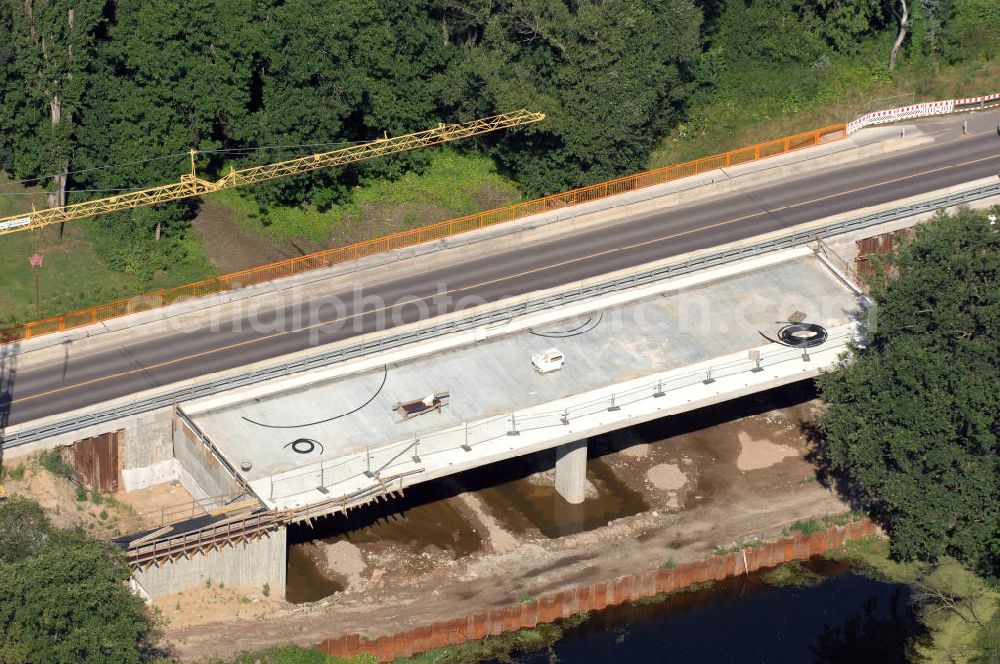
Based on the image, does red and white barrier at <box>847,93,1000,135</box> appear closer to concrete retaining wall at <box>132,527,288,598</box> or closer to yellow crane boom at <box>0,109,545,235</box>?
yellow crane boom at <box>0,109,545,235</box>

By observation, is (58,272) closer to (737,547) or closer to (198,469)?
(198,469)

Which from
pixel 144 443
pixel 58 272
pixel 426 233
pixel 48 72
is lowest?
pixel 144 443

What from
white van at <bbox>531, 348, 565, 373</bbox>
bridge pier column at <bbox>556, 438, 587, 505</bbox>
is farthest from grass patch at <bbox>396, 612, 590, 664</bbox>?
white van at <bbox>531, 348, 565, 373</bbox>

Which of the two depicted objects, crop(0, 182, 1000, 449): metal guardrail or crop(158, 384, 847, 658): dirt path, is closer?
crop(158, 384, 847, 658): dirt path

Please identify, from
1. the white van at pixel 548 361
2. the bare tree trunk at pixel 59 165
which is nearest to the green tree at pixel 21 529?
the white van at pixel 548 361

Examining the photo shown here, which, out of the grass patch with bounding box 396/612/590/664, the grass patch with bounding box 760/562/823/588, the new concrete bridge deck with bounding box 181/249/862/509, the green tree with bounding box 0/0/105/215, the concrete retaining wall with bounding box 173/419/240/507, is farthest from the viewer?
the green tree with bounding box 0/0/105/215

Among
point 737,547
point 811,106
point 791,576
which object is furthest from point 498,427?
point 811,106

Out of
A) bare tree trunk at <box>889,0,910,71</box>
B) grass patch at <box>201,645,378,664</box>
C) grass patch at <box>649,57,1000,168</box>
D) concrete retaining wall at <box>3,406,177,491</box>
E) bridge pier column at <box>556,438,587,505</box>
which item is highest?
bare tree trunk at <box>889,0,910,71</box>
